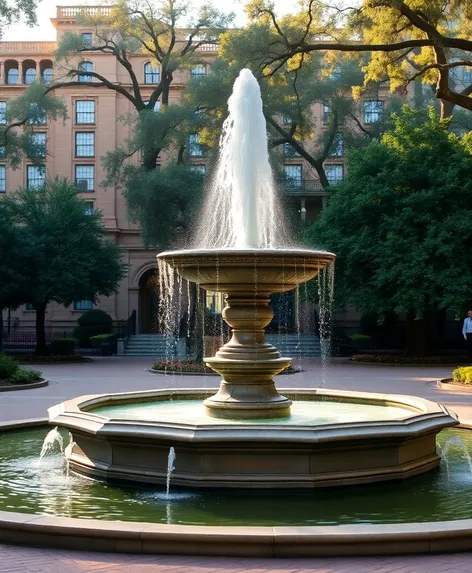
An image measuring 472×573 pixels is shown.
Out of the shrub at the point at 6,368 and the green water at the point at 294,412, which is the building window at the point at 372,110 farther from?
the green water at the point at 294,412

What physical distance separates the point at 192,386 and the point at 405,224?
11.7m

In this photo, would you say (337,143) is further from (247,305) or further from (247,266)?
(247,266)

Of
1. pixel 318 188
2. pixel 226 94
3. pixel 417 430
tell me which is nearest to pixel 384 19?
pixel 226 94

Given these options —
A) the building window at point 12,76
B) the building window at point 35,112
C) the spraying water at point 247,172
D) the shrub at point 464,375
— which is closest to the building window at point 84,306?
the building window at point 35,112

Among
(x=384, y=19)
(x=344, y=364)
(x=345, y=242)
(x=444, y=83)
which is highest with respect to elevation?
(x=384, y=19)

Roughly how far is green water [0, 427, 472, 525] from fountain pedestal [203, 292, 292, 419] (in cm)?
186

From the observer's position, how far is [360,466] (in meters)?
8.49

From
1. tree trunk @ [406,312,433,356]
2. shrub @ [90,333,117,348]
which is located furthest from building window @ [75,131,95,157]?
tree trunk @ [406,312,433,356]

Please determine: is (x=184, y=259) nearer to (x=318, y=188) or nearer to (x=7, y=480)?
(x=7, y=480)

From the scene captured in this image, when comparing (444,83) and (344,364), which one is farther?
(344,364)

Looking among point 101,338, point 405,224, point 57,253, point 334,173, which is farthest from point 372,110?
point 57,253

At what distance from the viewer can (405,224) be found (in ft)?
99.6

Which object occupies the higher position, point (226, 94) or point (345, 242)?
point (226, 94)

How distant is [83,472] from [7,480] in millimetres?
858
